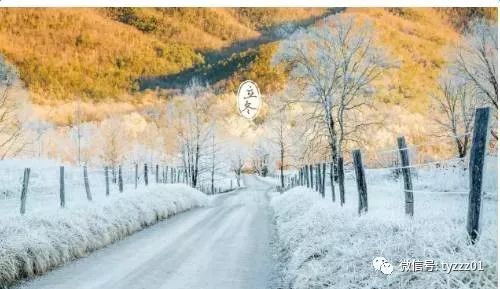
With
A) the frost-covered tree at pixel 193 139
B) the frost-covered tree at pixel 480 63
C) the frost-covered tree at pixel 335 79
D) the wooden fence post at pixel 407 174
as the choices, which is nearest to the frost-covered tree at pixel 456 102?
the frost-covered tree at pixel 480 63

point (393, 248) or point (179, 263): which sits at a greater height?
point (393, 248)

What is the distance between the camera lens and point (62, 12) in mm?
7031

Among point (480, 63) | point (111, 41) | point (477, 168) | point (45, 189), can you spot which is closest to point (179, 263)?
point (111, 41)

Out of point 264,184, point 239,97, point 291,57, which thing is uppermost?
point 291,57

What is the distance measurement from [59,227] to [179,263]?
2.54 metres

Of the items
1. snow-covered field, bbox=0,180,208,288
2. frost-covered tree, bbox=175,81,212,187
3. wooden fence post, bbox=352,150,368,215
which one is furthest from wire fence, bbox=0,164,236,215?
frost-covered tree, bbox=175,81,212,187

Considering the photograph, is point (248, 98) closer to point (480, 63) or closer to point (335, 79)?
point (480, 63)

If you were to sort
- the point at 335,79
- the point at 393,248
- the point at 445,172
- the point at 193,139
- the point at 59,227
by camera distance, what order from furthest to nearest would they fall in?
the point at 193,139, the point at 335,79, the point at 445,172, the point at 59,227, the point at 393,248

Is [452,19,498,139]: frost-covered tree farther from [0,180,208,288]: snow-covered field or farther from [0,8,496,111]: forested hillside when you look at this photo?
[0,180,208,288]: snow-covered field

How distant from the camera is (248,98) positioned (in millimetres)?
8109
